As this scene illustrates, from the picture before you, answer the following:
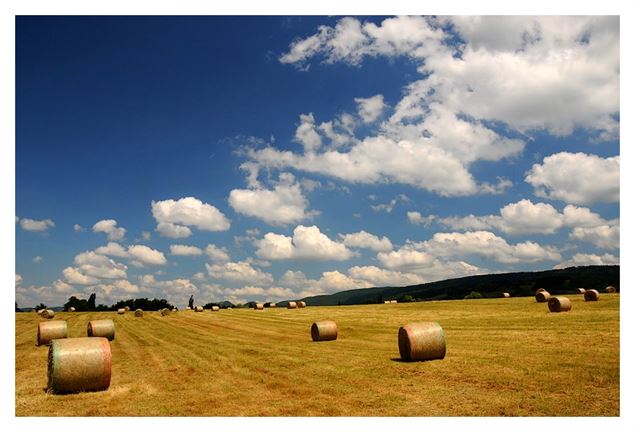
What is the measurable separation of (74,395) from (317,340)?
1654cm

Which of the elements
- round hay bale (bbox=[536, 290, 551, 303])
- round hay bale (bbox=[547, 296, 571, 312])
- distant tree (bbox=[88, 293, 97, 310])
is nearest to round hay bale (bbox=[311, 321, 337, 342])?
round hay bale (bbox=[547, 296, 571, 312])

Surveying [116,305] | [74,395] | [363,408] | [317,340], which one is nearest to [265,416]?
[363,408]

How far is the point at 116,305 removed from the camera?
440 feet

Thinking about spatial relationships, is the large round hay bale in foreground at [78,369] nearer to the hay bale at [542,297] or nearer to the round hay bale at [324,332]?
the round hay bale at [324,332]

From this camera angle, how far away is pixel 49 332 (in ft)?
103

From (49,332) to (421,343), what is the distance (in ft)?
80.7

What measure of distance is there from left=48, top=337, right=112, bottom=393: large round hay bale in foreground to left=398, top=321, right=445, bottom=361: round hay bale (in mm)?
11116

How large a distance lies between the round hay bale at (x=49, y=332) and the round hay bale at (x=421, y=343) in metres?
23.0

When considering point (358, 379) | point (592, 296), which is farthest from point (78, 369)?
point (592, 296)

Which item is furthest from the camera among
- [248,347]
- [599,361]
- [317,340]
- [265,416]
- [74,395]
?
[317,340]

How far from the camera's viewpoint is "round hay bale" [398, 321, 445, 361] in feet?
64.0

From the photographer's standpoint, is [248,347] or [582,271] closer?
[248,347]

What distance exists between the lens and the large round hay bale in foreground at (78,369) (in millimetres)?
15406
